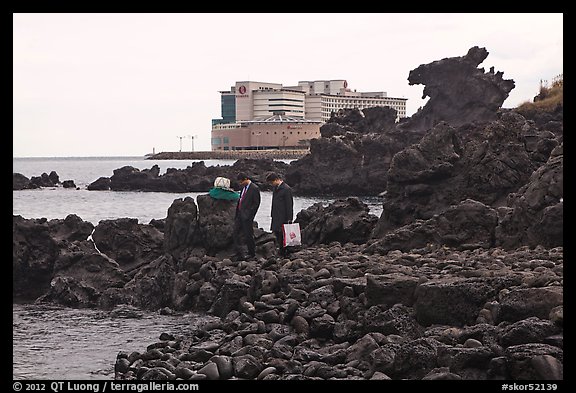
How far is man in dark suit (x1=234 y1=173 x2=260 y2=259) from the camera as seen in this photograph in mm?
21344

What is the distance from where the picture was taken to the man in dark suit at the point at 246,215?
21.3 metres

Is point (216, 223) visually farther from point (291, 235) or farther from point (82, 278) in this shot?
point (82, 278)

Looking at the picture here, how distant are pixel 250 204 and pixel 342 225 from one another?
4.14 meters

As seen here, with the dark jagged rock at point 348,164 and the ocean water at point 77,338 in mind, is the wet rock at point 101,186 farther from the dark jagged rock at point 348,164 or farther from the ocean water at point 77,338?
the ocean water at point 77,338

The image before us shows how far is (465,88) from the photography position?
8631 centimetres

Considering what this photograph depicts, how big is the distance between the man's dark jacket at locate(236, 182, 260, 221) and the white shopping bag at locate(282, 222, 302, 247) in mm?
872

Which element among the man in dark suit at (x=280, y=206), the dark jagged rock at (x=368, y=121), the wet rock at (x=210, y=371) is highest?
the dark jagged rock at (x=368, y=121)

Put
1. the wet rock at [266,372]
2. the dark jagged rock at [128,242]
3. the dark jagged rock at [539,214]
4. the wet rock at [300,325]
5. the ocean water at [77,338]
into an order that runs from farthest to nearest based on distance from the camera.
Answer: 1. the dark jagged rock at [128,242]
2. the dark jagged rock at [539,214]
3. the ocean water at [77,338]
4. the wet rock at [300,325]
5. the wet rock at [266,372]

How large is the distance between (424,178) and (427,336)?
64.1ft

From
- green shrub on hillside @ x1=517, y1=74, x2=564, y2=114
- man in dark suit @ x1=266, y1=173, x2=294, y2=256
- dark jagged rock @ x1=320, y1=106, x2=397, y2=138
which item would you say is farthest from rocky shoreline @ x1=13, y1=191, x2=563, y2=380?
dark jagged rock @ x1=320, y1=106, x2=397, y2=138

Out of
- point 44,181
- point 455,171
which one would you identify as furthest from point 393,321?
point 44,181

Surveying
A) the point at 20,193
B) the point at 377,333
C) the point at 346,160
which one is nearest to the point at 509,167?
the point at 377,333

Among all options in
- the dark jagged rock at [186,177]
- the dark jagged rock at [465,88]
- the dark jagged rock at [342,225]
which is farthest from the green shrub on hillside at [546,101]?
the dark jagged rock at [342,225]

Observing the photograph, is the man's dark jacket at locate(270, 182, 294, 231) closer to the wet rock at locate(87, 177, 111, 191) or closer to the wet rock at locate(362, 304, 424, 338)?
the wet rock at locate(362, 304, 424, 338)
